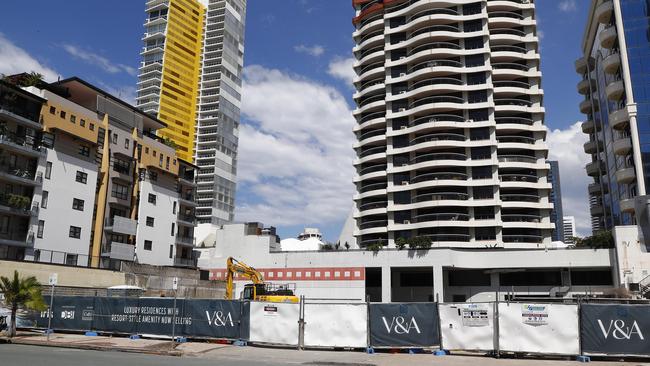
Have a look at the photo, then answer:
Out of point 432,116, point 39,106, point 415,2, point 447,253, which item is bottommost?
point 447,253

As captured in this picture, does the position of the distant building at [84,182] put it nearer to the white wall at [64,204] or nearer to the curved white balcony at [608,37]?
the white wall at [64,204]

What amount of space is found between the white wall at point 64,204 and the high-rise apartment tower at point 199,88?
81660mm

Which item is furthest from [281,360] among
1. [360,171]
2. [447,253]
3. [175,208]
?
[360,171]

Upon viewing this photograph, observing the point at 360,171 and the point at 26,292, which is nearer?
the point at 26,292

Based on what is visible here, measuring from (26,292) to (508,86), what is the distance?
228 feet

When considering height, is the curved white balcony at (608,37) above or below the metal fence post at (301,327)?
above

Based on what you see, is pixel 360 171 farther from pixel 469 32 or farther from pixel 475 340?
pixel 475 340

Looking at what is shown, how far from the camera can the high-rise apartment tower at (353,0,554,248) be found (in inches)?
2795

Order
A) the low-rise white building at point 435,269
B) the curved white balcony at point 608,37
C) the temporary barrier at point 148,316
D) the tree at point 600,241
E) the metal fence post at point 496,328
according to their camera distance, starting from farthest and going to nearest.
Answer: the curved white balcony at point 608,37
the low-rise white building at point 435,269
the tree at point 600,241
the temporary barrier at point 148,316
the metal fence post at point 496,328

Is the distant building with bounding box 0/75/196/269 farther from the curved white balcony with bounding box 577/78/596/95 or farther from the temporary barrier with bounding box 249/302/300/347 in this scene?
the curved white balcony with bounding box 577/78/596/95

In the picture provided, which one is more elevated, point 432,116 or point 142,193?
point 432,116

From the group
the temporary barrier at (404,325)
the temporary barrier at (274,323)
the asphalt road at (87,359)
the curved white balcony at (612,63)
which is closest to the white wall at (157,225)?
the asphalt road at (87,359)

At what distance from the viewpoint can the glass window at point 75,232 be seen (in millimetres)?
52278

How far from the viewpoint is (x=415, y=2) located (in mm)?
81250
